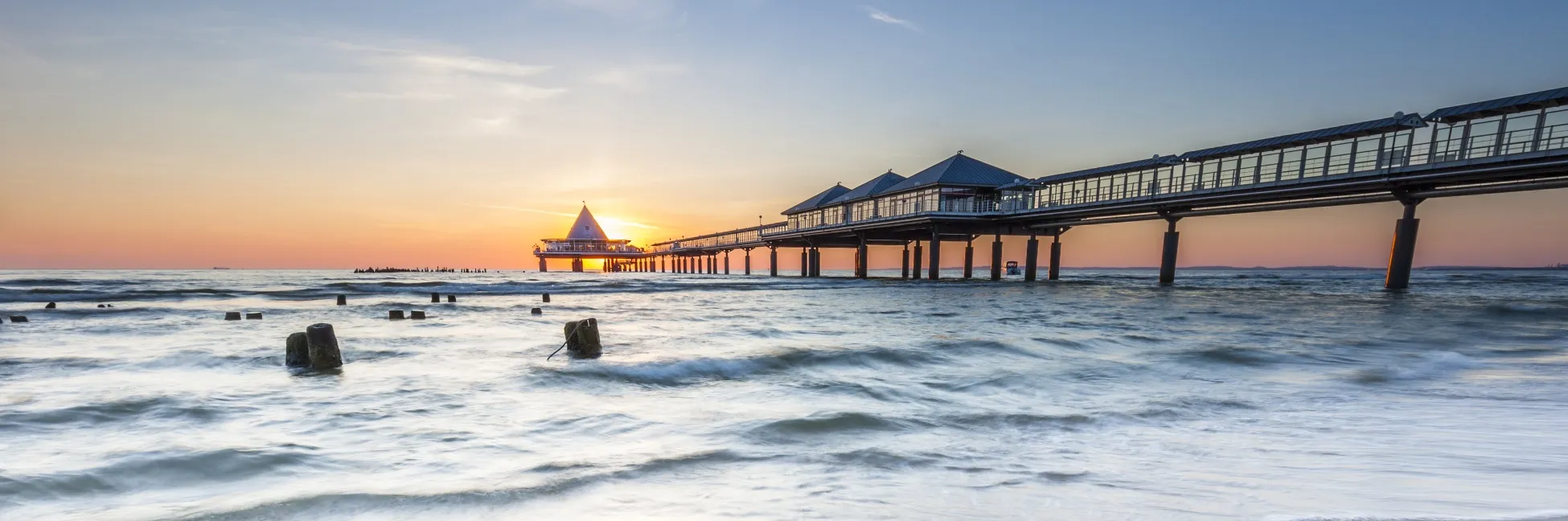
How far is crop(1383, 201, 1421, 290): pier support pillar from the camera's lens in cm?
2367

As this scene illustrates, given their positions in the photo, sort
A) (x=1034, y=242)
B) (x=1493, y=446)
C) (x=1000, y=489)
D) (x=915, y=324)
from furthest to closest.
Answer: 1. (x=1034, y=242)
2. (x=915, y=324)
3. (x=1493, y=446)
4. (x=1000, y=489)

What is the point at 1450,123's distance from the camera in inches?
854

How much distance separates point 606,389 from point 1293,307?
22007mm

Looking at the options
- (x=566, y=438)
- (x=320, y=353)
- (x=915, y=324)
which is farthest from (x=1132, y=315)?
(x=320, y=353)

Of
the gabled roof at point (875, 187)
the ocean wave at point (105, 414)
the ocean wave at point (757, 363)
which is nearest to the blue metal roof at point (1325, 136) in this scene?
the ocean wave at point (757, 363)

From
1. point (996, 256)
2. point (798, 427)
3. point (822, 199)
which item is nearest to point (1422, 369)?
point (798, 427)

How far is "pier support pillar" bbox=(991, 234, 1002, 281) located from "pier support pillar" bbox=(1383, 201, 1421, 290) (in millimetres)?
19071

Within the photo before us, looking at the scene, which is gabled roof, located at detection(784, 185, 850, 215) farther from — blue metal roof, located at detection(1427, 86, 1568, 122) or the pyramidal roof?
the pyramidal roof

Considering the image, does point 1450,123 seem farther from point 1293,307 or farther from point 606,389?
point 606,389

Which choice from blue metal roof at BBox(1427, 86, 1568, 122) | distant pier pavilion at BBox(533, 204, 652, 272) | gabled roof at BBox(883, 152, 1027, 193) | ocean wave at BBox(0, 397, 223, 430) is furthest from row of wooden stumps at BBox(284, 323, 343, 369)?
distant pier pavilion at BBox(533, 204, 652, 272)

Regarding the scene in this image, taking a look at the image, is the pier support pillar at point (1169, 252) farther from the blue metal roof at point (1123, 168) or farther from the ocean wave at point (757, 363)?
the ocean wave at point (757, 363)

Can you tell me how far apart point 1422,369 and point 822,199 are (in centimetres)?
5815

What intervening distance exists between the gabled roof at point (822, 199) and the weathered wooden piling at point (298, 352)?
55.3m

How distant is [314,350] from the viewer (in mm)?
8430
